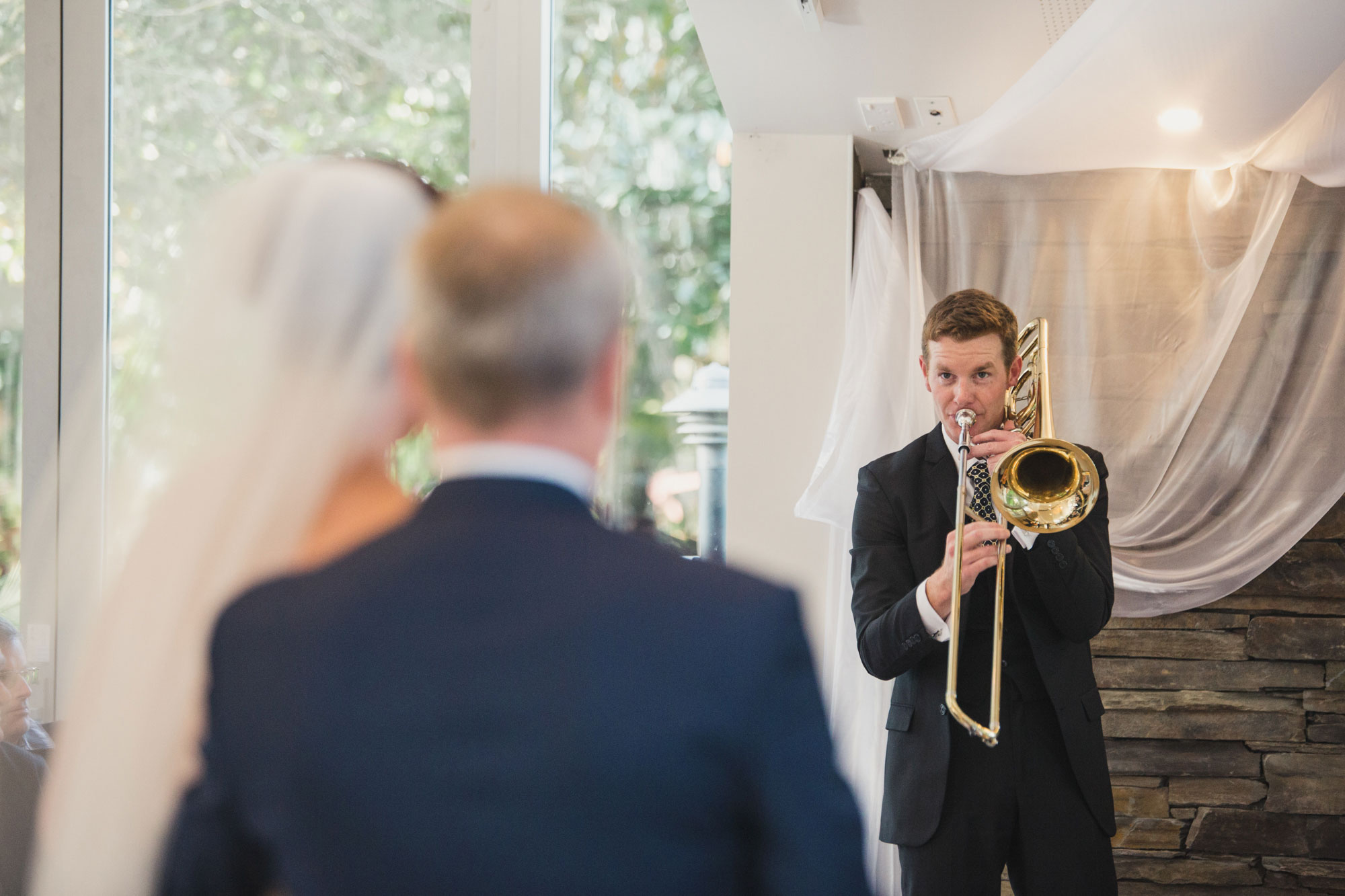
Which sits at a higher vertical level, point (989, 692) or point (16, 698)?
point (989, 692)

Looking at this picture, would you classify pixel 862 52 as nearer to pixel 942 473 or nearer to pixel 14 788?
pixel 942 473

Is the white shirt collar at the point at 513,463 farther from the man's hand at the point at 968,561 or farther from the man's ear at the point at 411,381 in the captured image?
the man's hand at the point at 968,561

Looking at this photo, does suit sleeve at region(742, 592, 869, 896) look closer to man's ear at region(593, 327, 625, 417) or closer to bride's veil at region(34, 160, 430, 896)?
man's ear at region(593, 327, 625, 417)

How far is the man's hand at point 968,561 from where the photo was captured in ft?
5.87

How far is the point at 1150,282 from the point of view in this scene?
2.95m

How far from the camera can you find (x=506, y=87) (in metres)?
2.46

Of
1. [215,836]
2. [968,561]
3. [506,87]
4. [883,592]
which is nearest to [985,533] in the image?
[968,561]

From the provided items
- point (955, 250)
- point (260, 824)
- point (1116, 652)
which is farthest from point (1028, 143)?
point (260, 824)

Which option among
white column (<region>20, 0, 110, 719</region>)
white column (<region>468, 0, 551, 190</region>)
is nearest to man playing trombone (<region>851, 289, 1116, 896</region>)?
white column (<region>468, 0, 551, 190</region>)

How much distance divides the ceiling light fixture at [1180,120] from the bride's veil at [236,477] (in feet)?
6.94

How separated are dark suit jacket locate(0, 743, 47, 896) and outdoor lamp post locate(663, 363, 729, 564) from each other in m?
1.66

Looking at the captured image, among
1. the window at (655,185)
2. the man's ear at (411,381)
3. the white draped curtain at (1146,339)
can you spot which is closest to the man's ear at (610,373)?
the man's ear at (411,381)

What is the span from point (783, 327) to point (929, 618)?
1.46 metres

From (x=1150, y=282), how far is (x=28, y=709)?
2.84m
